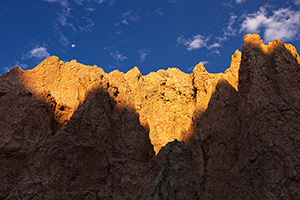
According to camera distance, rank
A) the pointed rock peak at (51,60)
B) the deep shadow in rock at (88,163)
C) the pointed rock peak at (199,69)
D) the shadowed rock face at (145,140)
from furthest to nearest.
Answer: the pointed rock peak at (199,69), the pointed rock peak at (51,60), the deep shadow in rock at (88,163), the shadowed rock face at (145,140)

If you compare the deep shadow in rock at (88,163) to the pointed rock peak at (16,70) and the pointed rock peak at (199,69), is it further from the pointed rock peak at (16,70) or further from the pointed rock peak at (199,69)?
the pointed rock peak at (199,69)

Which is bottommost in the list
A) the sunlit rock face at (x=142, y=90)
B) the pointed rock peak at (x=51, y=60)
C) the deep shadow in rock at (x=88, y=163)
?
the deep shadow in rock at (x=88, y=163)

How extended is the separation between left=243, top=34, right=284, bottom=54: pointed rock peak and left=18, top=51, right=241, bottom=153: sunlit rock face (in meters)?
2.87

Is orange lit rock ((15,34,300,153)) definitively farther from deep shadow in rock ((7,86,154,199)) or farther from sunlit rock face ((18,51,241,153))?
deep shadow in rock ((7,86,154,199))

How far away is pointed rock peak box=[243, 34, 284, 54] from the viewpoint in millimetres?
19078

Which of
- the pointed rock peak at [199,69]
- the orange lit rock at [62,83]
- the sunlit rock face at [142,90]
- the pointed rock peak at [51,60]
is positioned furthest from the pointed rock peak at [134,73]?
the pointed rock peak at [51,60]

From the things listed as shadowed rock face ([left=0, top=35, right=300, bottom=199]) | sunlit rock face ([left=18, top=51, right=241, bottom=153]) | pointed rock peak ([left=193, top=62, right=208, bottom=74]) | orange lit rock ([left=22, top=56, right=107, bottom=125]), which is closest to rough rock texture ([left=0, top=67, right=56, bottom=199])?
shadowed rock face ([left=0, top=35, right=300, bottom=199])

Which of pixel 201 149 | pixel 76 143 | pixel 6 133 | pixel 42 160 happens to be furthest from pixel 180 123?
pixel 6 133

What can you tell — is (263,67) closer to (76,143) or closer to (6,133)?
(76,143)

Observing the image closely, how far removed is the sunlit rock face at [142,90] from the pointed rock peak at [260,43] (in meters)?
2.87

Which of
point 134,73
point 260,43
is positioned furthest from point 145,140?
point 260,43

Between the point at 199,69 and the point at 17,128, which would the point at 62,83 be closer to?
the point at 17,128

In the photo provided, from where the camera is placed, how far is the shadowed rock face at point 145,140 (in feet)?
46.5

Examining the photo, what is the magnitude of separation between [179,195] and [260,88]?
27.8 ft
